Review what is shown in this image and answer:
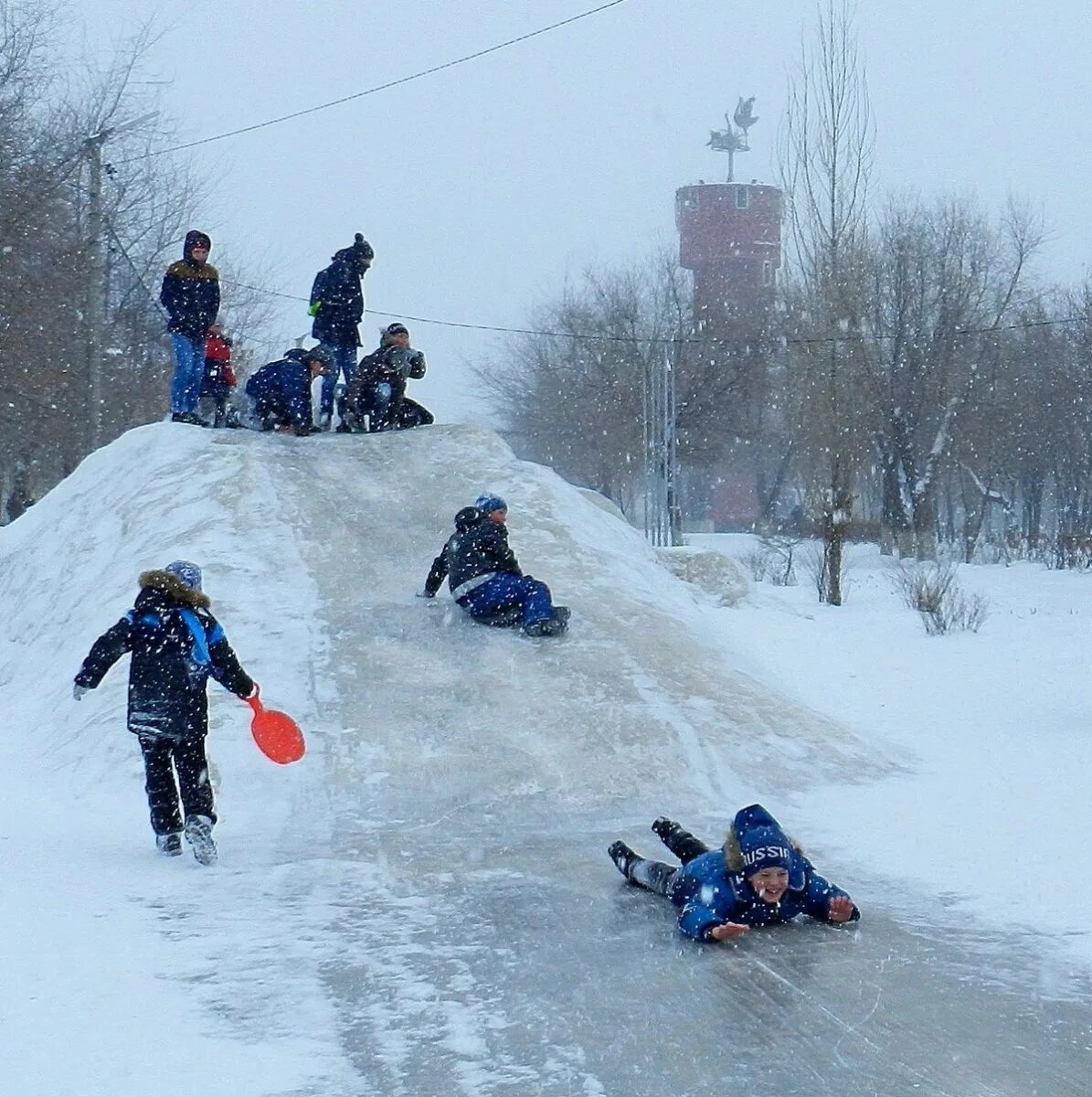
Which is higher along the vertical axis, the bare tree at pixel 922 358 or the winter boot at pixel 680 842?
the bare tree at pixel 922 358

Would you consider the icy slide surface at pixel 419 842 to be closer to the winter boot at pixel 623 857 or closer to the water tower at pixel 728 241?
the winter boot at pixel 623 857

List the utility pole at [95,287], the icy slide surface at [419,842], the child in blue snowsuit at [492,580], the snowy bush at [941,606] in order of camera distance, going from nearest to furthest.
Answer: the icy slide surface at [419,842] → the child in blue snowsuit at [492,580] → the snowy bush at [941,606] → the utility pole at [95,287]

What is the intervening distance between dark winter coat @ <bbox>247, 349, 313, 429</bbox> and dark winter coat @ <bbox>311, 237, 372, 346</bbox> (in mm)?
627

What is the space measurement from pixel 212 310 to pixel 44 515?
3225 millimetres

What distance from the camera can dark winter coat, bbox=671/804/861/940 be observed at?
6.28 m

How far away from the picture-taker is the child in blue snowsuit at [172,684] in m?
7.71

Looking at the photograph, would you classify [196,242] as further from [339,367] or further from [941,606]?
[941,606]

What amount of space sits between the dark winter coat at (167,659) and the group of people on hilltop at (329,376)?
8.60 meters

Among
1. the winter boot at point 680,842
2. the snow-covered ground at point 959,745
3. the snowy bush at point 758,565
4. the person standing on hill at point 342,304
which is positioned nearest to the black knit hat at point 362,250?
the person standing on hill at point 342,304

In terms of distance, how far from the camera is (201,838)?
766 cm

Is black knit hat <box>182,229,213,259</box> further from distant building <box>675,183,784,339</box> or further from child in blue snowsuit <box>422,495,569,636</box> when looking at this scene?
distant building <box>675,183,784,339</box>

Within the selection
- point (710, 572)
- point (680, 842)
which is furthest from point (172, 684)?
point (710, 572)

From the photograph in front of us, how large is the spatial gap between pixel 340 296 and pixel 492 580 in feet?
20.8

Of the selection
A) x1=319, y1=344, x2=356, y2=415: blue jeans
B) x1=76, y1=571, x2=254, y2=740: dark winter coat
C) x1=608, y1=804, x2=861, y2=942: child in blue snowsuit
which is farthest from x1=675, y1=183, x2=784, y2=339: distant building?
x1=608, y1=804, x2=861, y2=942: child in blue snowsuit
